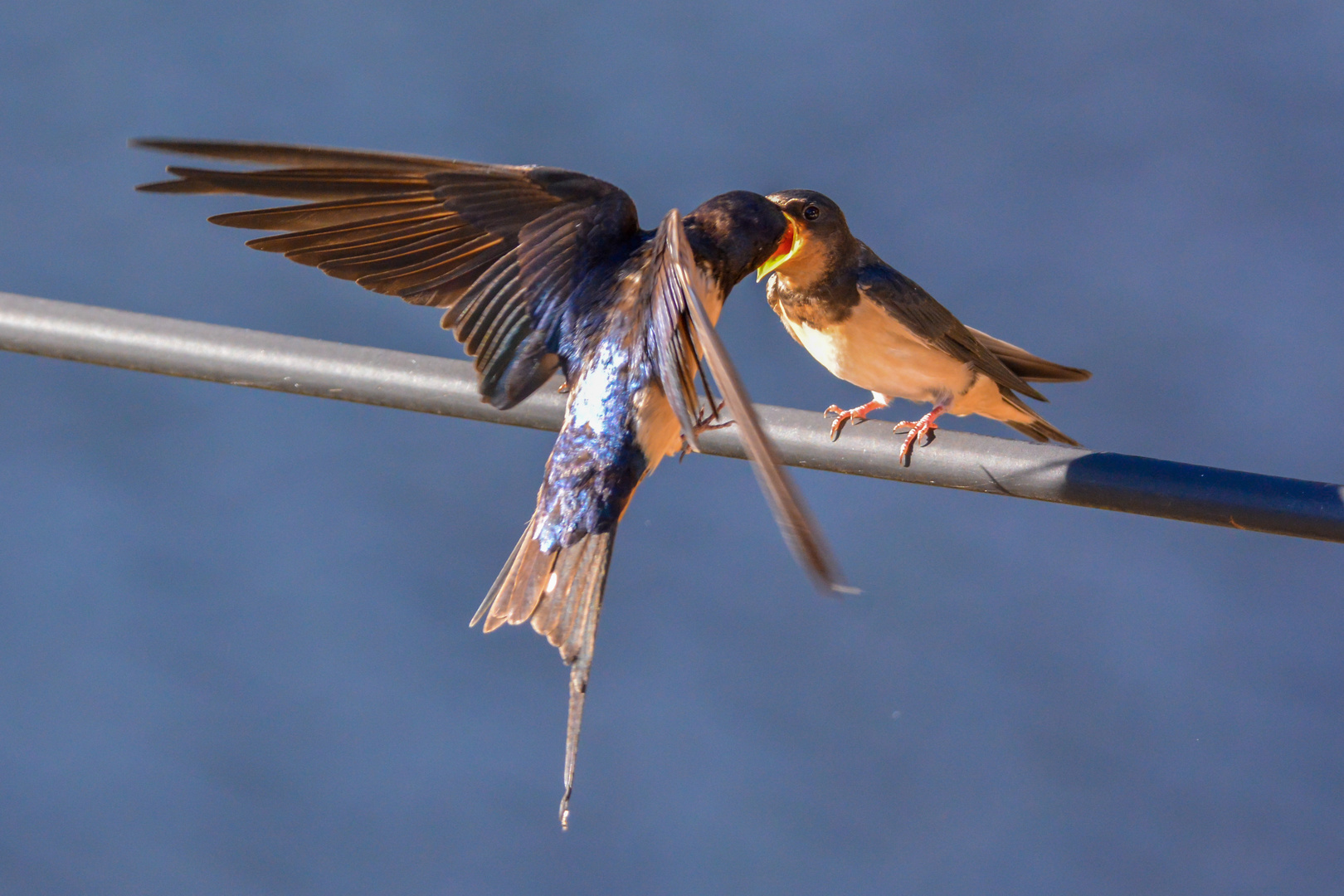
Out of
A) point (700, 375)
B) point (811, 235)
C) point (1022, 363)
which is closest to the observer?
point (700, 375)

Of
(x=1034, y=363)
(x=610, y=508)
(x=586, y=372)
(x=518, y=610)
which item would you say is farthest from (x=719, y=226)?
(x=1034, y=363)

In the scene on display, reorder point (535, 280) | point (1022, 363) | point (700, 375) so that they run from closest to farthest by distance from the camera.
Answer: point (700, 375) < point (535, 280) < point (1022, 363)

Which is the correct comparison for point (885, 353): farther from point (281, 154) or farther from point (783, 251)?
point (281, 154)

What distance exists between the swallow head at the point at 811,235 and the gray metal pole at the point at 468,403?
446 mm

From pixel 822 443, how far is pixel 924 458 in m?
0.09

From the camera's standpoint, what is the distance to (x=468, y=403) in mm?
1311

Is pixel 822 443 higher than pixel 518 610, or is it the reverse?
pixel 822 443

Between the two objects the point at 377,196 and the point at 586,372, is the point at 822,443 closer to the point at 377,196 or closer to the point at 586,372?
the point at 586,372

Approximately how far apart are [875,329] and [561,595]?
0.76m

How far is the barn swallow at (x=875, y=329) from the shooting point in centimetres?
182

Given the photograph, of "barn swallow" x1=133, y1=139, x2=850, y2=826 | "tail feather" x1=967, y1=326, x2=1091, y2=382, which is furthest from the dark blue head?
"tail feather" x1=967, y1=326, x2=1091, y2=382

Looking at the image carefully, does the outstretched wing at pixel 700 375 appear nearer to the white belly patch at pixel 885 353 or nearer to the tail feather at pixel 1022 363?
the white belly patch at pixel 885 353

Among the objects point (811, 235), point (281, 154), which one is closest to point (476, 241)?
point (281, 154)

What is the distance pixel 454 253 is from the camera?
4.44ft
